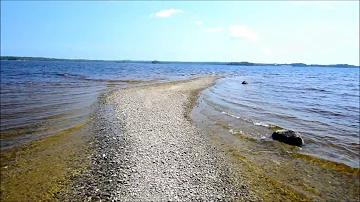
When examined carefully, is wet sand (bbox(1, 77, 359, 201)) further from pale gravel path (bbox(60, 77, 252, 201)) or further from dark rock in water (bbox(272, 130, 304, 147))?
dark rock in water (bbox(272, 130, 304, 147))

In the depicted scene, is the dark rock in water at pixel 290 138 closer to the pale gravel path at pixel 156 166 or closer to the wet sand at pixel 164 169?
the wet sand at pixel 164 169

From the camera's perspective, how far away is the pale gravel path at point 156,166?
746 cm

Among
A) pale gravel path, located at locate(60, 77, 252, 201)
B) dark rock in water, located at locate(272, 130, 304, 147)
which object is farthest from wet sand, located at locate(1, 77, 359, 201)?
dark rock in water, located at locate(272, 130, 304, 147)

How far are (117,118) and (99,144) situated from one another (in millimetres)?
4830

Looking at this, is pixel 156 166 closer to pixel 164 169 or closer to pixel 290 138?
pixel 164 169

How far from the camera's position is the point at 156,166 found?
9.12m

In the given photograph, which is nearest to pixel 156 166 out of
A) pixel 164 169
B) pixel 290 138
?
pixel 164 169

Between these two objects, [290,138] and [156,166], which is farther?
[290,138]

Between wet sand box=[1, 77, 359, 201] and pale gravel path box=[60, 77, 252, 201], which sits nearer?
pale gravel path box=[60, 77, 252, 201]

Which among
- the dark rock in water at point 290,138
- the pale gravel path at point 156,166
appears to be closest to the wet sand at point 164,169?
the pale gravel path at point 156,166

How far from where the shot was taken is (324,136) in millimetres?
14617

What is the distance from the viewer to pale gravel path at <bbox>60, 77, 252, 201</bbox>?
7457 millimetres

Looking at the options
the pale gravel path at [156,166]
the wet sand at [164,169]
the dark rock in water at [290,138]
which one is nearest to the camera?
the pale gravel path at [156,166]

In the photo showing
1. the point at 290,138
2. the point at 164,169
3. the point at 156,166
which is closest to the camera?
the point at 164,169
